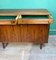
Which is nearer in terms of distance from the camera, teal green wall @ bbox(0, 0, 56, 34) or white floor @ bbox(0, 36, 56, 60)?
white floor @ bbox(0, 36, 56, 60)

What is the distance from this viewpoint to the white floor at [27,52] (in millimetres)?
2291

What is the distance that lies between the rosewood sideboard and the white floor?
8.6 inches

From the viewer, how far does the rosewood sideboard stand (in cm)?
220

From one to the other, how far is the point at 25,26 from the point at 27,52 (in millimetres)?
479

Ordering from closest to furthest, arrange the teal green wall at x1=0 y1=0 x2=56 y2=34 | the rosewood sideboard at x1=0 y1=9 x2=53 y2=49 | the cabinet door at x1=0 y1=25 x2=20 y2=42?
1. the rosewood sideboard at x1=0 y1=9 x2=53 y2=49
2. the cabinet door at x1=0 y1=25 x2=20 y2=42
3. the teal green wall at x1=0 y1=0 x2=56 y2=34

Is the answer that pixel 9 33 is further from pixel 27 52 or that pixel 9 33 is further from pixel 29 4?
pixel 29 4

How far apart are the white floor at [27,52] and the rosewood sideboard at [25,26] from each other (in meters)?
0.22

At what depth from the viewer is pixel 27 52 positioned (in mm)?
2434

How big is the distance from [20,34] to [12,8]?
0.73 m

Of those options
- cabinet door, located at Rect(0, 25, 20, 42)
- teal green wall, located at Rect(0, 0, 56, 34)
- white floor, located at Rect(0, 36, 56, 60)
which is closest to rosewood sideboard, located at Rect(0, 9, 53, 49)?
cabinet door, located at Rect(0, 25, 20, 42)

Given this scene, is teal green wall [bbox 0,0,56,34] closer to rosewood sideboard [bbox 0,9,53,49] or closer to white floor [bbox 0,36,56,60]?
rosewood sideboard [bbox 0,9,53,49]


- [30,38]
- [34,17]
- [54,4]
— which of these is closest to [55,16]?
[54,4]

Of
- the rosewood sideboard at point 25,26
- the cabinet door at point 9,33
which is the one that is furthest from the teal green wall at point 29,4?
the cabinet door at point 9,33

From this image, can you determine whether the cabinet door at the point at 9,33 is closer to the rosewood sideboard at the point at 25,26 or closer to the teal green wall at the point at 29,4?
the rosewood sideboard at the point at 25,26
